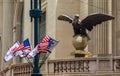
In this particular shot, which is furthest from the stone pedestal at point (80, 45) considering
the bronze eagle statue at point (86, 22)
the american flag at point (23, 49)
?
the american flag at point (23, 49)

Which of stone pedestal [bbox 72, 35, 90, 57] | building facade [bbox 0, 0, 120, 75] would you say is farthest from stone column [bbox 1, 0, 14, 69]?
stone pedestal [bbox 72, 35, 90, 57]

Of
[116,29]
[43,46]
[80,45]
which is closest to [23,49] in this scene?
[43,46]

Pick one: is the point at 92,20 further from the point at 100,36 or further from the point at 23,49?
the point at 100,36

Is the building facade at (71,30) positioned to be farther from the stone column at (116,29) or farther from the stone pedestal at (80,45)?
the stone pedestal at (80,45)

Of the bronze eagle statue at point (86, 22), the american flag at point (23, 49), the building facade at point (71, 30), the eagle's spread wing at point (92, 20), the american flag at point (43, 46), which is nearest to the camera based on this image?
the american flag at point (43, 46)

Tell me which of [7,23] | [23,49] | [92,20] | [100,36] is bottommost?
[23,49]

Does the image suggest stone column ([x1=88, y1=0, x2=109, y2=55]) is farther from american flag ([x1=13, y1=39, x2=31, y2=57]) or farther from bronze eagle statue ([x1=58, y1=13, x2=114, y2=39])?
american flag ([x1=13, y1=39, x2=31, y2=57])

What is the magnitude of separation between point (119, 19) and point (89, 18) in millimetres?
5745

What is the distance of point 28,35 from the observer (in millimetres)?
46656

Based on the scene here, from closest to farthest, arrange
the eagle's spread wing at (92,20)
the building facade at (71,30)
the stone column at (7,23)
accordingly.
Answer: the eagle's spread wing at (92,20) < the building facade at (71,30) < the stone column at (7,23)

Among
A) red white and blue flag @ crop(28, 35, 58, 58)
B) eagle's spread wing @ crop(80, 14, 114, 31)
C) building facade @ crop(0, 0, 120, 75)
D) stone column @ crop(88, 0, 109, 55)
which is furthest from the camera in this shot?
building facade @ crop(0, 0, 120, 75)

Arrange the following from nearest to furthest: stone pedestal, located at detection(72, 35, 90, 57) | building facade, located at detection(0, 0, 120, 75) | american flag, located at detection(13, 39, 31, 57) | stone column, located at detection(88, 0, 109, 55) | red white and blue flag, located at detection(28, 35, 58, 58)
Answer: red white and blue flag, located at detection(28, 35, 58, 58)
american flag, located at detection(13, 39, 31, 57)
stone pedestal, located at detection(72, 35, 90, 57)
stone column, located at detection(88, 0, 109, 55)
building facade, located at detection(0, 0, 120, 75)

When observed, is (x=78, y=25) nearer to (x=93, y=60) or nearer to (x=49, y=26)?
(x=93, y=60)

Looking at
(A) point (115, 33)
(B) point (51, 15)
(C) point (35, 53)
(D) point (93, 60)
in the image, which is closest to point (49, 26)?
(B) point (51, 15)
